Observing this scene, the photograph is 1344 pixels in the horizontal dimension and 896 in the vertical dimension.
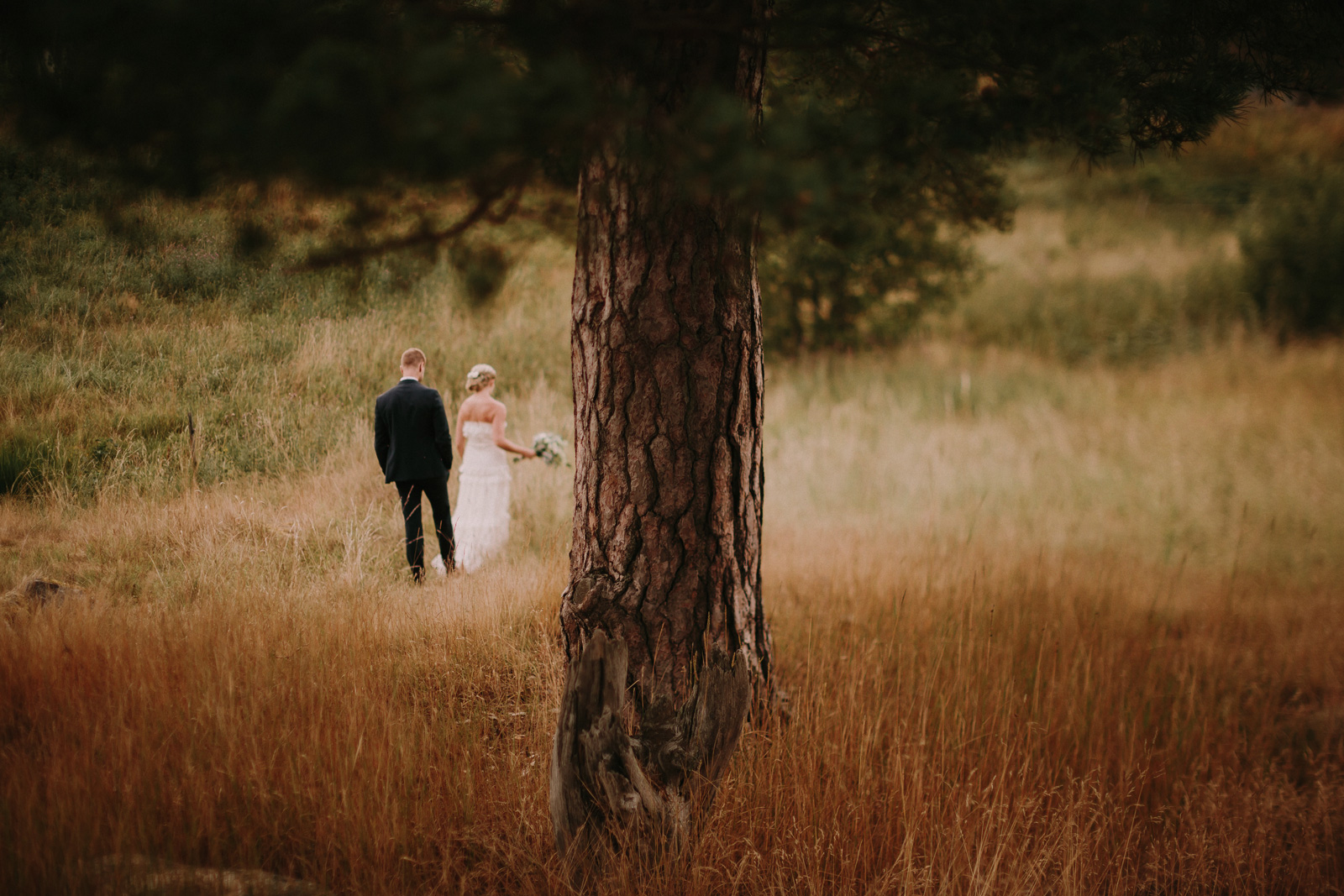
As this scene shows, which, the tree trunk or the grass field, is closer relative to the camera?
the grass field

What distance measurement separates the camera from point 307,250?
162 cm

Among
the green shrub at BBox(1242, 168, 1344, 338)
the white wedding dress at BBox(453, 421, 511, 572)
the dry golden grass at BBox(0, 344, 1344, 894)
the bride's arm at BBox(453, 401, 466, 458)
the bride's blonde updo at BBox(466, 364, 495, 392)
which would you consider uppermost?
the green shrub at BBox(1242, 168, 1344, 338)

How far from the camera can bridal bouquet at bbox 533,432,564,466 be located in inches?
170

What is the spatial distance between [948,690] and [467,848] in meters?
2.19

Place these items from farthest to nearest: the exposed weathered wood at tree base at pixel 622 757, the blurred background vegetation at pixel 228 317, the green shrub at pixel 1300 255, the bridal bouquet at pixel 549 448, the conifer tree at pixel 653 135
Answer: the green shrub at pixel 1300 255
the bridal bouquet at pixel 549 448
the exposed weathered wood at tree base at pixel 622 757
the blurred background vegetation at pixel 228 317
the conifer tree at pixel 653 135

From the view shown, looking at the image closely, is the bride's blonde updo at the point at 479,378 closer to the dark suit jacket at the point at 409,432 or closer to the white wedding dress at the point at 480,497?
the white wedding dress at the point at 480,497

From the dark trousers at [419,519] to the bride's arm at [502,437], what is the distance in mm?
750

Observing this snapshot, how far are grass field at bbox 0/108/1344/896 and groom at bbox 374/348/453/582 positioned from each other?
0.09m

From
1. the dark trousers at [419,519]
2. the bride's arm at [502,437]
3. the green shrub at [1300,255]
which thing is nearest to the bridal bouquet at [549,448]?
the bride's arm at [502,437]

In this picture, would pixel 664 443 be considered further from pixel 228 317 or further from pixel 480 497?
pixel 480 497

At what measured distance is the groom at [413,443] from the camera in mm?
3135

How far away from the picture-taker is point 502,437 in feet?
14.0

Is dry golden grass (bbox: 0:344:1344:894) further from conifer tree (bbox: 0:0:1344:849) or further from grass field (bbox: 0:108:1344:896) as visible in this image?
conifer tree (bbox: 0:0:1344:849)

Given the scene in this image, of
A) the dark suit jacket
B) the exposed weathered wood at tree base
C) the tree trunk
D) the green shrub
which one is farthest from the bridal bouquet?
the green shrub
